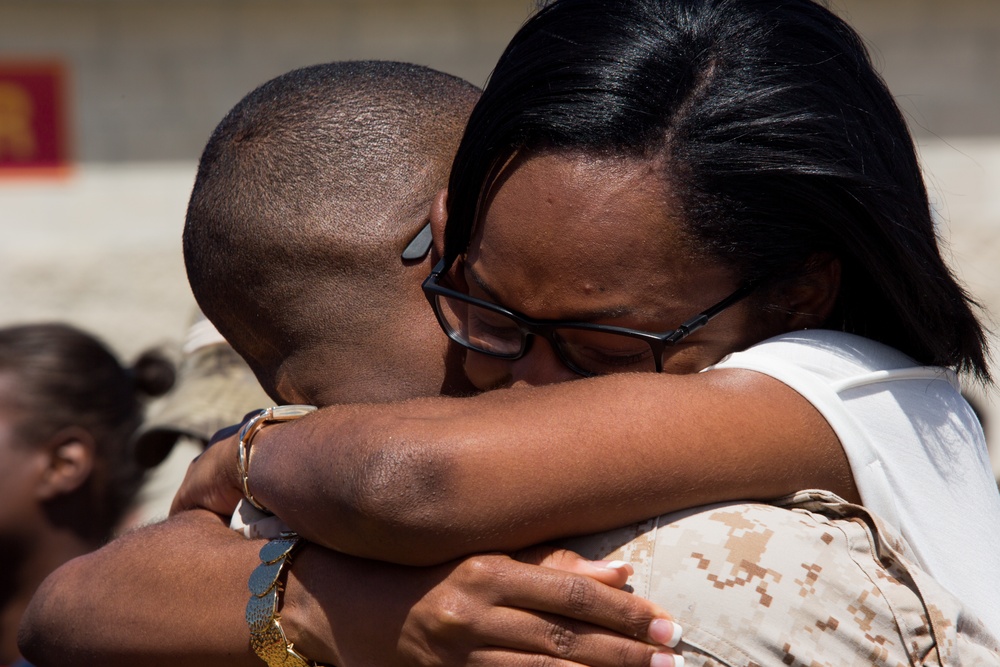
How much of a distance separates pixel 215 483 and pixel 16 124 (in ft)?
15.4

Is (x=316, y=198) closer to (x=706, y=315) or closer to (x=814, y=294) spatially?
(x=706, y=315)

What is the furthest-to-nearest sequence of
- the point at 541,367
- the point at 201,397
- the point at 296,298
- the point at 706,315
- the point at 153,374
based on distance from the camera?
the point at 153,374, the point at 201,397, the point at 296,298, the point at 541,367, the point at 706,315

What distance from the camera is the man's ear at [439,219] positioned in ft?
6.74

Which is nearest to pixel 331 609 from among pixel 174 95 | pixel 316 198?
pixel 316 198

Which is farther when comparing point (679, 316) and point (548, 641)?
point (679, 316)

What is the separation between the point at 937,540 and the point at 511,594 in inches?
25.0

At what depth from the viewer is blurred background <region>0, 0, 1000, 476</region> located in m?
6.14

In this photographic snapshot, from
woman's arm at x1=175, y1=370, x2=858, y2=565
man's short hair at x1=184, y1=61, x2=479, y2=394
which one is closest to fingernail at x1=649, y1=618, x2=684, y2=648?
woman's arm at x1=175, y1=370, x2=858, y2=565

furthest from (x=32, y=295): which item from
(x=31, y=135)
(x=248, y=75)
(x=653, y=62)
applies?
(x=653, y=62)

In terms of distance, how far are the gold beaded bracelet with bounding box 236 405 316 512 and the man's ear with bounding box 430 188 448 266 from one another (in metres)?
0.36

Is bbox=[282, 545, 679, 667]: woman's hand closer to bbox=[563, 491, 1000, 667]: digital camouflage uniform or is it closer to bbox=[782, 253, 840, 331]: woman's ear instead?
bbox=[563, 491, 1000, 667]: digital camouflage uniform

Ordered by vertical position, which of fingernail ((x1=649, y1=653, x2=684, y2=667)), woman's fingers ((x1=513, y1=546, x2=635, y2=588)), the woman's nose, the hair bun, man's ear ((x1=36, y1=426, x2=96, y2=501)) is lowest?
man's ear ((x1=36, y1=426, x2=96, y2=501))

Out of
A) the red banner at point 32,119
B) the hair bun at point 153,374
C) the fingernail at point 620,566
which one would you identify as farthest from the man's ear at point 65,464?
the fingernail at point 620,566

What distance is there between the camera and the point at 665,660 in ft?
4.82
